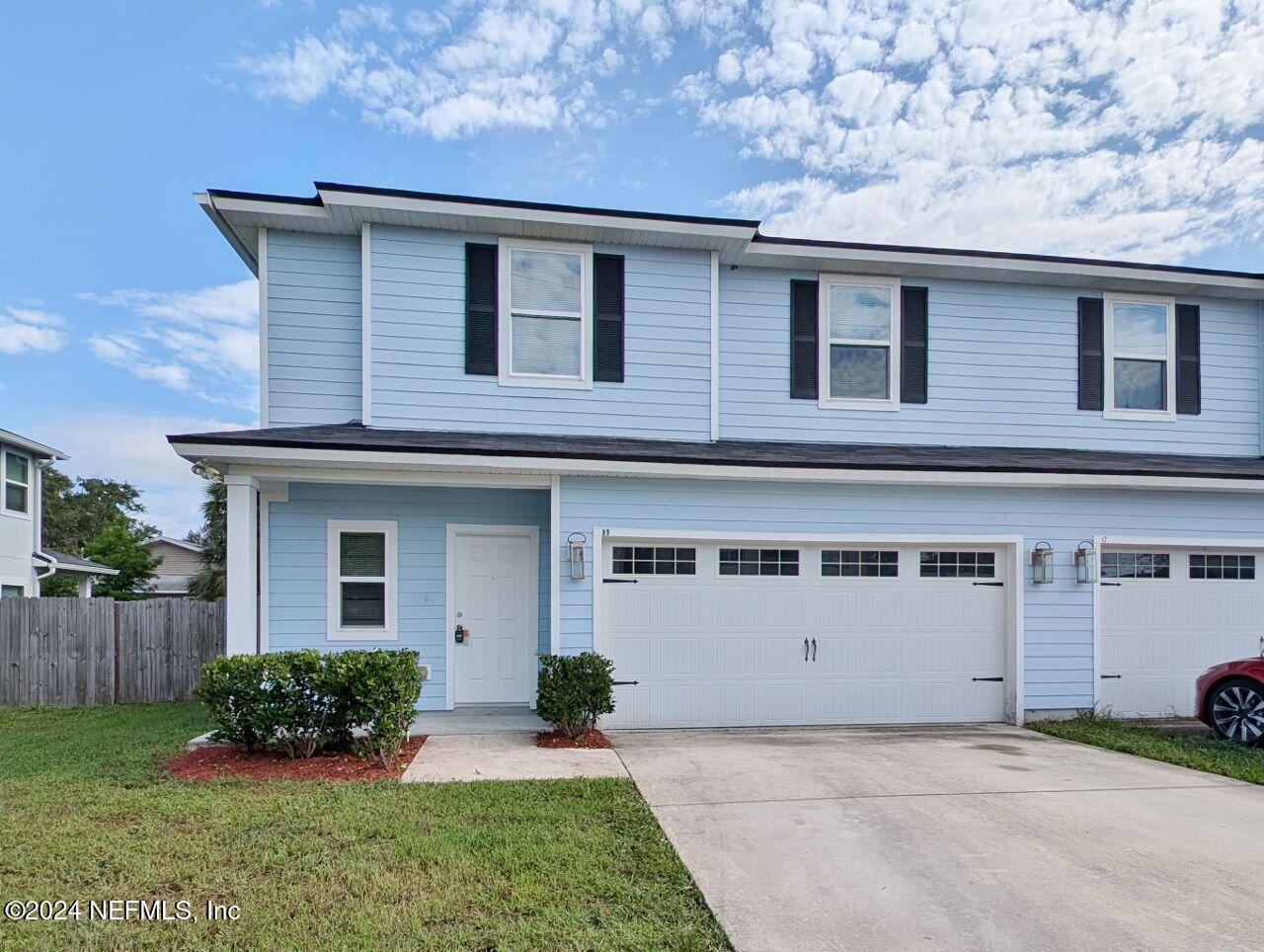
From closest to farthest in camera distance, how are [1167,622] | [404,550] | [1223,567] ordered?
[404,550] → [1167,622] → [1223,567]

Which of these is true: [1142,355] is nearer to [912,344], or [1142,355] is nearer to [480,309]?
[912,344]

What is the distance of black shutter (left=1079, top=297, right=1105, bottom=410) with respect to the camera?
10.1m

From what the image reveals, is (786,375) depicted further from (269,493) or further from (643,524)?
(269,493)

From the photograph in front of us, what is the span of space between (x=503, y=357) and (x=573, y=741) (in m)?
4.37

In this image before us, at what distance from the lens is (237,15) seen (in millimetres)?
9812

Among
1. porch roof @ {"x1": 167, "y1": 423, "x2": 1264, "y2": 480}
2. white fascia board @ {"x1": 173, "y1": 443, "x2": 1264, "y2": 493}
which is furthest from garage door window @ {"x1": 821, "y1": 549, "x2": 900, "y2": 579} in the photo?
porch roof @ {"x1": 167, "y1": 423, "x2": 1264, "y2": 480}

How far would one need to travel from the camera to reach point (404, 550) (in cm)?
862

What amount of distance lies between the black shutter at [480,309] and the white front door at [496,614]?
6.74ft

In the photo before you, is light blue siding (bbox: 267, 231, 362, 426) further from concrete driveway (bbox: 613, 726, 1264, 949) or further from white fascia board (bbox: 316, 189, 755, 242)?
concrete driveway (bbox: 613, 726, 1264, 949)

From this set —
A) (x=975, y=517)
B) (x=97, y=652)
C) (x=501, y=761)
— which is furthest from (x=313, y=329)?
(x=975, y=517)

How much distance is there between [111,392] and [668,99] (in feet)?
53.5

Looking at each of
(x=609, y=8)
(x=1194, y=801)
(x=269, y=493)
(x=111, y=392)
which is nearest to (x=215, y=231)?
(x=269, y=493)

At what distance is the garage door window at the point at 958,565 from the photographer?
867 centimetres

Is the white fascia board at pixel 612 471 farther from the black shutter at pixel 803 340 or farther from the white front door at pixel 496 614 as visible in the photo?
the black shutter at pixel 803 340
